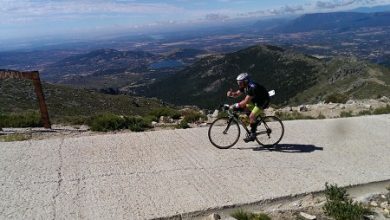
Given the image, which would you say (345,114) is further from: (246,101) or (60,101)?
(60,101)

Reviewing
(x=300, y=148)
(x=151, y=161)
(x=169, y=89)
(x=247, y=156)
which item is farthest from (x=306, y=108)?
(x=169, y=89)

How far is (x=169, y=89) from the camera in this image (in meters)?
163

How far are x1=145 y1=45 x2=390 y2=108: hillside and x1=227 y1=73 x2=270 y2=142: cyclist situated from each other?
62.6 meters

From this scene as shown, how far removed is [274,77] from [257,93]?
120 metres

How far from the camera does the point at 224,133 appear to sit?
32.9ft

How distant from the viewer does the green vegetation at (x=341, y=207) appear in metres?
6.32

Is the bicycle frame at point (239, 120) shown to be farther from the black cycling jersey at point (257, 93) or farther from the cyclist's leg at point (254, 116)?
the black cycling jersey at point (257, 93)

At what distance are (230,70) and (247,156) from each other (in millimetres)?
143431

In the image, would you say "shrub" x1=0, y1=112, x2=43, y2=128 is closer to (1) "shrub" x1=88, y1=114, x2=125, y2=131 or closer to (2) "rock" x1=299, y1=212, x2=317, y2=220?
(1) "shrub" x1=88, y1=114, x2=125, y2=131

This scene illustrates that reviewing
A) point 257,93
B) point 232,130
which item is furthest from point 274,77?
point 257,93

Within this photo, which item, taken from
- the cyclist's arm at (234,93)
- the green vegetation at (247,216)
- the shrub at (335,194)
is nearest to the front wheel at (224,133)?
the cyclist's arm at (234,93)

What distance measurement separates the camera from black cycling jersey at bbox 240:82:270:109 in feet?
31.3

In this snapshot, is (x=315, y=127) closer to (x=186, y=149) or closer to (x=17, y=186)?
(x=186, y=149)

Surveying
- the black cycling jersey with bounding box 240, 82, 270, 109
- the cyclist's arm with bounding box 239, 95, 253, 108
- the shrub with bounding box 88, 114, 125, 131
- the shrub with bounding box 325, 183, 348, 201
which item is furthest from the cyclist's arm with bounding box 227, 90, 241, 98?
the shrub with bounding box 88, 114, 125, 131
